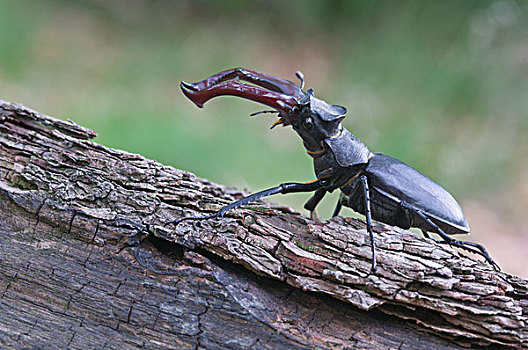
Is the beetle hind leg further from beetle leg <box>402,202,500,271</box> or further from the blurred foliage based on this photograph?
the blurred foliage

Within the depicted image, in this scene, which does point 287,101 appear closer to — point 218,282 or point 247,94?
point 247,94

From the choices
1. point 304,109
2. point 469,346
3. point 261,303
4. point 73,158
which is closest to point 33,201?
point 73,158

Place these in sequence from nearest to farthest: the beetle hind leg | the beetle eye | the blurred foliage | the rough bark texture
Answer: the rough bark texture → the beetle hind leg → the beetle eye → the blurred foliage

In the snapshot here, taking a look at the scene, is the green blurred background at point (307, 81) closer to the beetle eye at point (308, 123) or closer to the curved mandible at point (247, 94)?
the beetle eye at point (308, 123)

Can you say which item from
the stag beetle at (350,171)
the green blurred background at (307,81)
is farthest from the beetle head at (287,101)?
the green blurred background at (307,81)

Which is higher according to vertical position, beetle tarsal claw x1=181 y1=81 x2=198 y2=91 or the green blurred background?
the green blurred background

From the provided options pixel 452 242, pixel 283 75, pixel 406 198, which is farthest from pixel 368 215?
pixel 283 75

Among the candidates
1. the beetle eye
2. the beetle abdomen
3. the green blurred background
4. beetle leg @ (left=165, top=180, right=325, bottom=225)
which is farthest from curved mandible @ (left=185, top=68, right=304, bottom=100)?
the green blurred background
